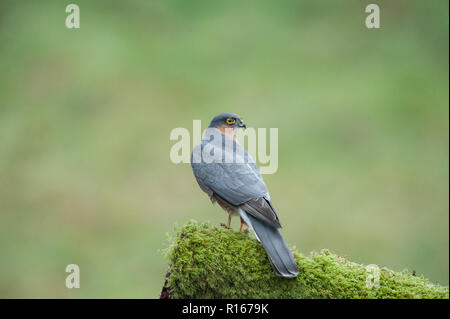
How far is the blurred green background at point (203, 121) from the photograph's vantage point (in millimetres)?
10797

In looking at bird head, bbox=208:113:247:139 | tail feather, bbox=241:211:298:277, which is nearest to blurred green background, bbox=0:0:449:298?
bird head, bbox=208:113:247:139

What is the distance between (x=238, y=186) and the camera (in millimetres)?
4523

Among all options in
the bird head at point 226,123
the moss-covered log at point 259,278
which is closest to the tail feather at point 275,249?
the moss-covered log at point 259,278

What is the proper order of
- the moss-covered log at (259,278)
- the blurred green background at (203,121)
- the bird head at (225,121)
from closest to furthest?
1. the moss-covered log at (259,278)
2. the bird head at (225,121)
3. the blurred green background at (203,121)

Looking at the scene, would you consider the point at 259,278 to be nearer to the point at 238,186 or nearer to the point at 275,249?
the point at 275,249

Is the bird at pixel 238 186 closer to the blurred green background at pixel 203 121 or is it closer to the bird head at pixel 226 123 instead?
the bird head at pixel 226 123

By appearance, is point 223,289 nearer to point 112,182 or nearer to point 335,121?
point 112,182

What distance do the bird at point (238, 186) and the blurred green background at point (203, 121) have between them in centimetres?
510

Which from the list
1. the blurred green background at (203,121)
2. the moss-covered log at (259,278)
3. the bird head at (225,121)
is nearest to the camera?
the moss-covered log at (259,278)

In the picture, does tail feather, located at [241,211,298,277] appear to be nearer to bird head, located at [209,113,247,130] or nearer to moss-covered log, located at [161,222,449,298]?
moss-covered log, located at [161,222,449,298]

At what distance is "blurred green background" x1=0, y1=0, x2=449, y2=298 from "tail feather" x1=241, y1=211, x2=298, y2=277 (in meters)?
6.16

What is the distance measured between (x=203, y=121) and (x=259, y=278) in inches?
364

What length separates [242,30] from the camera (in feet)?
53.2

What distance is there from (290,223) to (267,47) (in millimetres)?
7174
